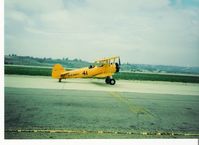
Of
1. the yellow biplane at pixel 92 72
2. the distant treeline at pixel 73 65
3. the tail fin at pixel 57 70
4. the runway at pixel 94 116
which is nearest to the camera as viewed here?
the runway at pixel 94 116

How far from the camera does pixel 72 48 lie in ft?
29.9

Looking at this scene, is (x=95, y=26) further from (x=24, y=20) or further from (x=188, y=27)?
(x=188, y=27)

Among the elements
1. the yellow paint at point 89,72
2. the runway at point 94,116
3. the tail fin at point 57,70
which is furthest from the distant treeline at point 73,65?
the yellow paint at point 89,72

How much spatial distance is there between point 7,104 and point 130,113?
3.28 m

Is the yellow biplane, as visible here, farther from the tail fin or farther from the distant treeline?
the distant treeline

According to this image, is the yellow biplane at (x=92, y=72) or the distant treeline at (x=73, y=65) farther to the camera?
the yellow biplane at (x=92, y=72)

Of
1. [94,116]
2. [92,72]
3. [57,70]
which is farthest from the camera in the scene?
[92,72]

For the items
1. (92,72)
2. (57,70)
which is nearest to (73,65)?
(57,70)

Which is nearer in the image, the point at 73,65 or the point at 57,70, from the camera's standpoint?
the point at 73,65

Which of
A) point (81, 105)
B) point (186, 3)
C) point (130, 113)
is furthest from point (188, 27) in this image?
point (81, 105)

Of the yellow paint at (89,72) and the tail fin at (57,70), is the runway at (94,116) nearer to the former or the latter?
the tail fin at (57,70)

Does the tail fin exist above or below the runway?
above

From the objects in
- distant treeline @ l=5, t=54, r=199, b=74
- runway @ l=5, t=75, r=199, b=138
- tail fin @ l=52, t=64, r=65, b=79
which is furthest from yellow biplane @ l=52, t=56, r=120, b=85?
runway @ l=5, t=75, r=199, b=138

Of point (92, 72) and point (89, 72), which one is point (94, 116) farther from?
point (92, 72)
